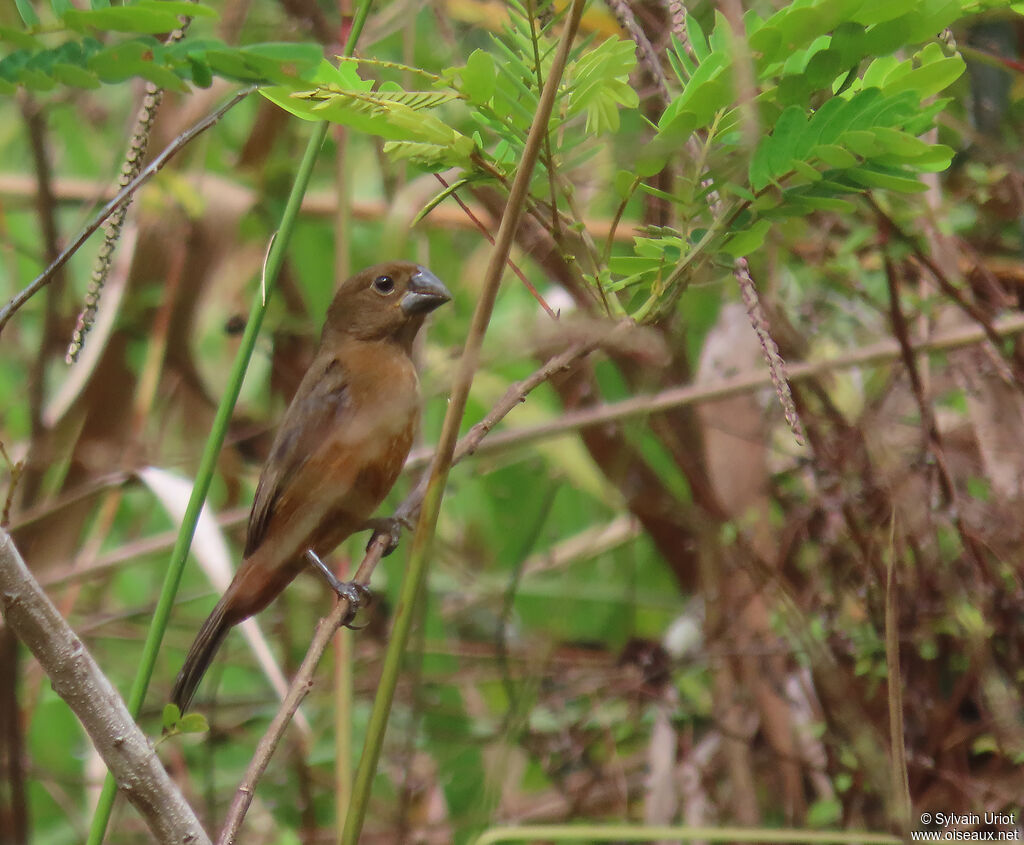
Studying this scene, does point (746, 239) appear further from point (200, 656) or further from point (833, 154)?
point (200, 656)

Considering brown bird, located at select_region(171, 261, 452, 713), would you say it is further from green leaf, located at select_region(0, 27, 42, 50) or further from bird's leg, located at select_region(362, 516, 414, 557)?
green leaf, located at select_region(0, 27, 42, 50)

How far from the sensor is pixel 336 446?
10.9 feet

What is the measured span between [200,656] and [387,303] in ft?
3.95

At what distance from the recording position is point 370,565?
7.16 feet

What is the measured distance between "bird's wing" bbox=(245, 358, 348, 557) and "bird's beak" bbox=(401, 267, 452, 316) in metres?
0.27

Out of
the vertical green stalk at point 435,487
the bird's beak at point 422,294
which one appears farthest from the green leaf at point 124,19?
the bird's beak at point 422,294

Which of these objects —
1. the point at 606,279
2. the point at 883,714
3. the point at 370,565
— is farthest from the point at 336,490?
the point at 606,279

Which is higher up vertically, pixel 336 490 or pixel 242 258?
pixel 242 258

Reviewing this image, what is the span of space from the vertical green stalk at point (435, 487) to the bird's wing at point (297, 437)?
2.25 meters

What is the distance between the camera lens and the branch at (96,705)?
4.58 feet

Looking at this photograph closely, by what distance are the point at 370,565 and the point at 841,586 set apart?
54.8 inches

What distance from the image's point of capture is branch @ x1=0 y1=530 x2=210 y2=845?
1.40m

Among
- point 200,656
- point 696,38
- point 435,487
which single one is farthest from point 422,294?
point 435,487

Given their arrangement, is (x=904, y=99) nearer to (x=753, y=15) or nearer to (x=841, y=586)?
(x=753, y=15)
